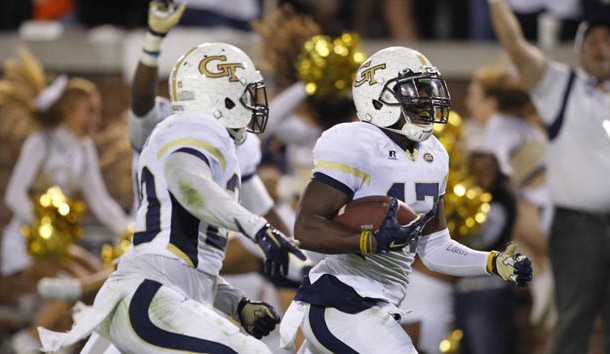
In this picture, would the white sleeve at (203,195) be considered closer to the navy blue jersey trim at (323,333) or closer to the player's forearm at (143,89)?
the navy blue jersey trim at (323,333)

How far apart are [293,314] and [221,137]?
0.62 metres

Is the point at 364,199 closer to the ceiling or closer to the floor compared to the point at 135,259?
closer to the ceiling

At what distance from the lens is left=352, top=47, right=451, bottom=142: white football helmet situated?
5074 mm

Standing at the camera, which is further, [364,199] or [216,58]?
[216,58]

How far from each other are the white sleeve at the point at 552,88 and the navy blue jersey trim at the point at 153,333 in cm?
298

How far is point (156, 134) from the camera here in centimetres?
501

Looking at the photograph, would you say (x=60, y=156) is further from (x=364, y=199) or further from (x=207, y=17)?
(x=364, y=199)

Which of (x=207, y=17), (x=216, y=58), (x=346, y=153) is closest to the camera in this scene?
(x=346, y=153)

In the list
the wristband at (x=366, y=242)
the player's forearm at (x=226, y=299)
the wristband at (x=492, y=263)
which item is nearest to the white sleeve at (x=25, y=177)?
the player's forearm at (x=226, y=299)

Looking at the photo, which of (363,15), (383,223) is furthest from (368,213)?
(363,15)

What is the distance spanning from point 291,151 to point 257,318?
2.83 m

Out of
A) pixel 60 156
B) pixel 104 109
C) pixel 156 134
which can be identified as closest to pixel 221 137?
pixel 156 134

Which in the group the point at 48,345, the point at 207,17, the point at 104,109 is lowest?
the point at 104,109

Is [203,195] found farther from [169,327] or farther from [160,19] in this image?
[160,19]
